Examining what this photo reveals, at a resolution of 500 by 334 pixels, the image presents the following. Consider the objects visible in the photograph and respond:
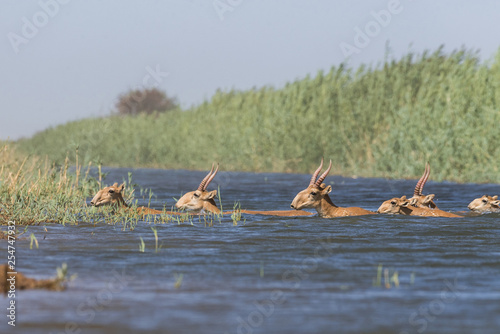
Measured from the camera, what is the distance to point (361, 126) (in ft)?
124

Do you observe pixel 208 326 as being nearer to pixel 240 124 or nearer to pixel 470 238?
pixel 470 238

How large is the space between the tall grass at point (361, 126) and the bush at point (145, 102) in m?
43.0

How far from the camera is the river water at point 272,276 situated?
7.63 metres

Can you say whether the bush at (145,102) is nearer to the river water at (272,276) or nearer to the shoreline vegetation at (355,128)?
the shoreline vegetation at (355,128)

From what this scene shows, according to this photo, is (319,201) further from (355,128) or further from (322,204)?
(355,128)

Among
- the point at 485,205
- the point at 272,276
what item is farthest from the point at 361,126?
the point at 272,276

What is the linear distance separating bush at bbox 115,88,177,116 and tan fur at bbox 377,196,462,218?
256 ft

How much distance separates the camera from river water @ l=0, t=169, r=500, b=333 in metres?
7.63

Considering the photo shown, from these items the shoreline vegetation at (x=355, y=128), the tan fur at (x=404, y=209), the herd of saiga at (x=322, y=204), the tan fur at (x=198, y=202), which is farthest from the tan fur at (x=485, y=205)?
the shoreline vegetation at (x=355, y=128)

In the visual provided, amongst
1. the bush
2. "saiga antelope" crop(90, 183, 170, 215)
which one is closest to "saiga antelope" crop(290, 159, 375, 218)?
"saiga antelope" crop(90, 183, 170, 215)

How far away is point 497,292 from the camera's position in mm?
9258

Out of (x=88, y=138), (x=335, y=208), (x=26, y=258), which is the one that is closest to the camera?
(x=26, y=258)

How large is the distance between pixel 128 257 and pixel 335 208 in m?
6.73

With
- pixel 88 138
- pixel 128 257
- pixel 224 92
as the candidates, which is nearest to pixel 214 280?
pixel 128 257
